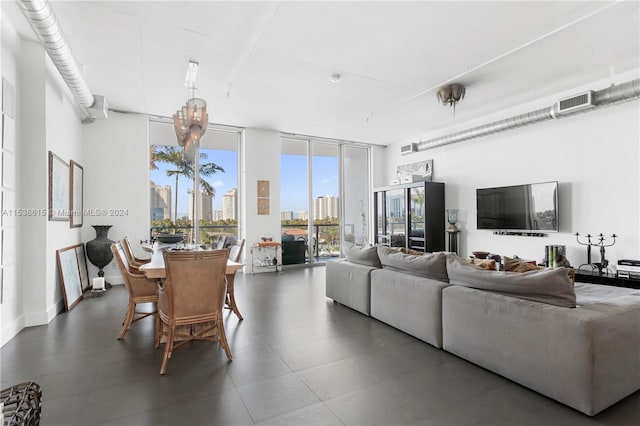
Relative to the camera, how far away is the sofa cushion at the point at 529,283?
7.02 feet

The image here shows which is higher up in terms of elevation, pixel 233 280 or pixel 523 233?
pixel 523 233

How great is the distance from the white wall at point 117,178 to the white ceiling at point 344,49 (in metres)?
0.51

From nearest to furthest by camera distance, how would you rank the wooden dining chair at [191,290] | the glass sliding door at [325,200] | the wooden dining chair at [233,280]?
the wooden dining chair at [191,290]
the wooden dining chair at [233,280]
the glass sliding door at [325,200]

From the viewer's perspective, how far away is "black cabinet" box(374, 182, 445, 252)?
6699 millimetres

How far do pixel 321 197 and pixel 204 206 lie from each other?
9.23 feet

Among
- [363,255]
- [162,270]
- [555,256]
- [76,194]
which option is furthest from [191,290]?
[555,256]

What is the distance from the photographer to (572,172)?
488 centimetres

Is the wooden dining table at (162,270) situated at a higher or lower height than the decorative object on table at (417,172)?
lower

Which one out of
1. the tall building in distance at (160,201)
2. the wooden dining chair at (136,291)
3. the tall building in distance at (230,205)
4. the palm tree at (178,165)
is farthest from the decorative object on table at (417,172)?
the wooden dining chair at (136,291)

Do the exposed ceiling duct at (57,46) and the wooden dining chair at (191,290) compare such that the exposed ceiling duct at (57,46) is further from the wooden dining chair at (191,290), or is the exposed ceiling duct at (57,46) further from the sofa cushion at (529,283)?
the sofa cushion at (529,283)

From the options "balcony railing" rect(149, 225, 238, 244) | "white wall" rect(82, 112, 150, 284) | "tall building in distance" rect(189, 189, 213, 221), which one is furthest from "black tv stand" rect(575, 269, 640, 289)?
"white wall" rect(82, 112, 150, 284)

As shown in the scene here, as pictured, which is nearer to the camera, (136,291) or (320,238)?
(136,291)

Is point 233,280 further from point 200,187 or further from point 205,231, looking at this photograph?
point 200,187

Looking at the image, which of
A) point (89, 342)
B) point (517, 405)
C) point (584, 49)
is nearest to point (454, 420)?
point (517, 405)
